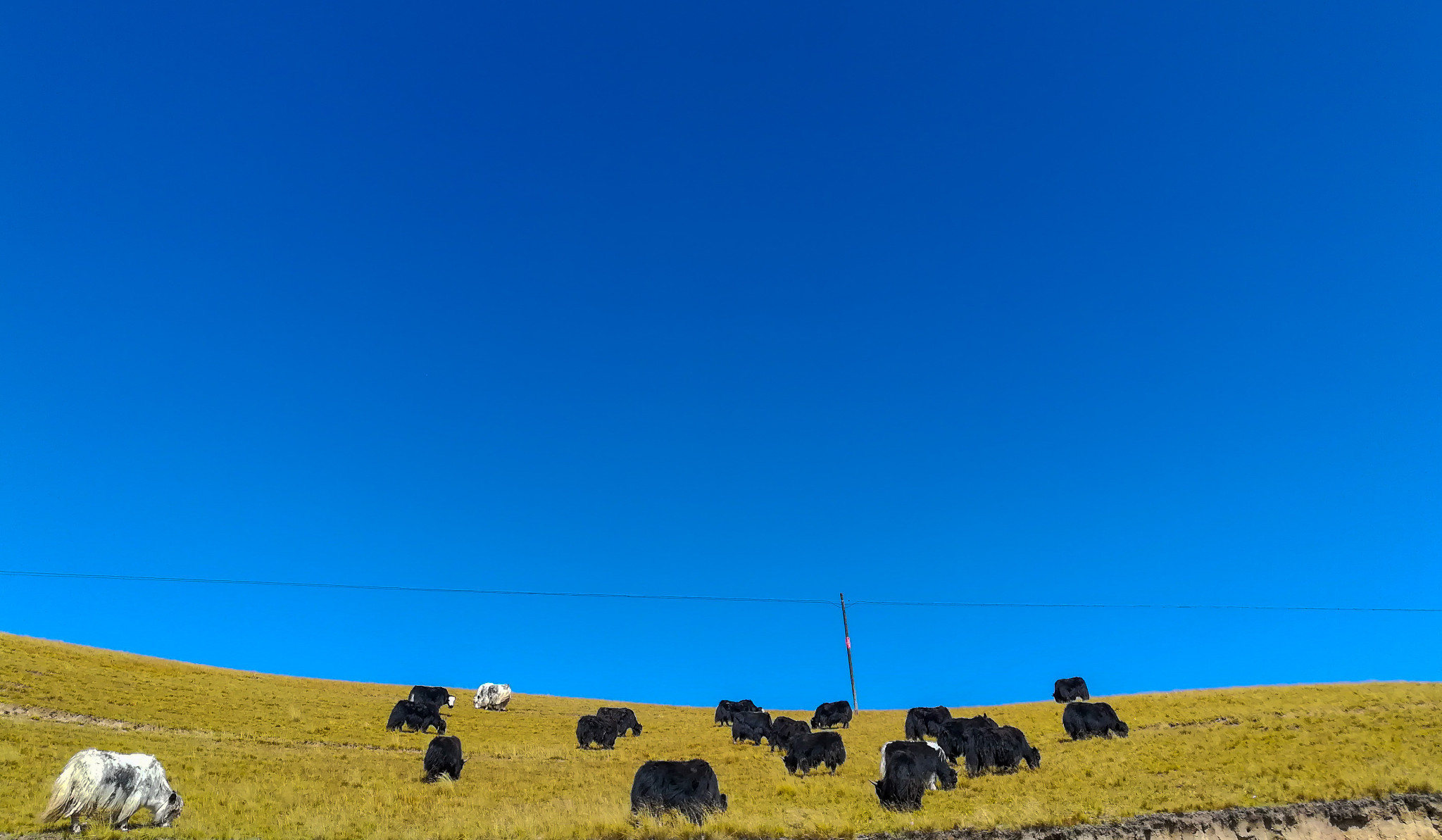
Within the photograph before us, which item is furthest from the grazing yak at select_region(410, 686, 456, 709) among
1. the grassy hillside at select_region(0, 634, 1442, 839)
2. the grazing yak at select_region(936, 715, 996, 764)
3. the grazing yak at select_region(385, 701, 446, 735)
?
the grazing yak at select_region(936, 715, 996, 764)

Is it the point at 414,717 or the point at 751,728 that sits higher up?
the point at 414,717

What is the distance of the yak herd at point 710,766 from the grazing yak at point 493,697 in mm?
3390

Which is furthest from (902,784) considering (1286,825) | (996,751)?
(1286,825)

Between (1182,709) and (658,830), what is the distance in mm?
40431

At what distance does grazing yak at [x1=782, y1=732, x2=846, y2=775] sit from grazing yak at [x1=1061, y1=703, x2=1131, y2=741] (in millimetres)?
14407

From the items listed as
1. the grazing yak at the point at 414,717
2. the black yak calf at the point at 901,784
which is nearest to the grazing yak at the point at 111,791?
the black yak calf at the point at 901,784

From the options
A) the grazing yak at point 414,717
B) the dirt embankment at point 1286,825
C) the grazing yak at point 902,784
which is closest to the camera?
the dirt embankment at point 1286,825

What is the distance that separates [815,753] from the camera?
3256cm

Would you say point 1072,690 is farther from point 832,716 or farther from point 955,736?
point 955,736

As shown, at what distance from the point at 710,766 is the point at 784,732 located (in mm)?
16406

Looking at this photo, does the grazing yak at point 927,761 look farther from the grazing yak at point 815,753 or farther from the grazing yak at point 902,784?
the grazing yak at point 815,753

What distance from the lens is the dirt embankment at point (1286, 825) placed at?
2023 cm

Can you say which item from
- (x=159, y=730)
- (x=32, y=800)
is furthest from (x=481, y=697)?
(x=32, y=800)

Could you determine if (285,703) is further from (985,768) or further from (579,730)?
(985,768)
